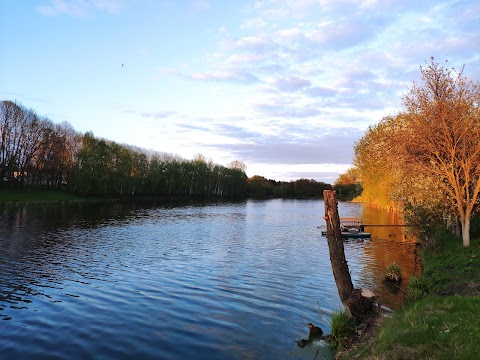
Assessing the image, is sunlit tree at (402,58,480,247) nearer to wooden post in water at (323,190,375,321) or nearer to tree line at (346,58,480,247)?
tree line at (346,58,480,247)

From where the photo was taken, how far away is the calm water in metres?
11.4

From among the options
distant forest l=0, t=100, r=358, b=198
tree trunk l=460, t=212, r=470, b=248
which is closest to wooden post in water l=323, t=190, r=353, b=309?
tree trunk l=460, t=212, r=470, b=248

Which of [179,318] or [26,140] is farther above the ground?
[26,140]

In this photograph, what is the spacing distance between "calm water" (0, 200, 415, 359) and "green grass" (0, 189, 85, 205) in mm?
43781

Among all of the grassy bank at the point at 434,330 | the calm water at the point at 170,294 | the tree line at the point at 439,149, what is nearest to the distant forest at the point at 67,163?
the calm water at the point at 170,294

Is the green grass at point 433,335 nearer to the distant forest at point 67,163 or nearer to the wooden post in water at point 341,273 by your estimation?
the wooden post in water at point 341,273

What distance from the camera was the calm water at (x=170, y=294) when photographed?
11.4m

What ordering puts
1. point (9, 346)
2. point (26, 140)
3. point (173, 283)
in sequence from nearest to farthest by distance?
point (9, 346) < point (173, 283) < point (26, 140)

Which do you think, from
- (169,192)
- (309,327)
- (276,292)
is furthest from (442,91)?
(169,192)

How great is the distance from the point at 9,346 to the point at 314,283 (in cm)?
1353

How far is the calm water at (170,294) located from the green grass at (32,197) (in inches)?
1724

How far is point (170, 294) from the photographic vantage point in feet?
55.4

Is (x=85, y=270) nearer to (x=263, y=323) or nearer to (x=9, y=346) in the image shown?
(x=9, y=346)

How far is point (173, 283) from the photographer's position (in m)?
18.9
